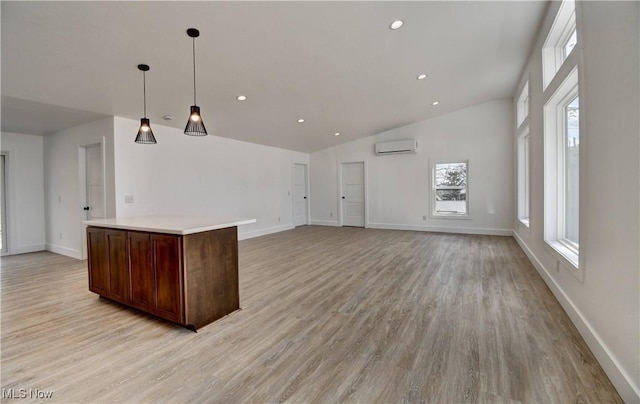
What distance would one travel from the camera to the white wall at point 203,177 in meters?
4.61

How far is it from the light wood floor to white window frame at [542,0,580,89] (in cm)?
252

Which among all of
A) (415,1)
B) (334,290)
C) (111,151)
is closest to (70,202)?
(111,151)

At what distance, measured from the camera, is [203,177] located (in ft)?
18.9

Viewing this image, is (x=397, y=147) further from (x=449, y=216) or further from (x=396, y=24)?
(x=396, y=24)

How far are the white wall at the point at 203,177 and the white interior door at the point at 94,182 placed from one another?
1.91 ft

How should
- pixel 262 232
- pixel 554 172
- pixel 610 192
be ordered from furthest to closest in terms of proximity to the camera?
pixel 262 232
pixel 554 172
pixel 610 192

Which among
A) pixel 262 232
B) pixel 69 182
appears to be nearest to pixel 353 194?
pixel 262 232

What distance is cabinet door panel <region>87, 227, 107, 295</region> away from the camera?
3.00 m

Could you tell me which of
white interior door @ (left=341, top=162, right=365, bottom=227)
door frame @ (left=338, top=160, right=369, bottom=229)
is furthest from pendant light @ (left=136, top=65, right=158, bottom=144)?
white interior door @ (left=341, top=162, right=365, bottom=227)

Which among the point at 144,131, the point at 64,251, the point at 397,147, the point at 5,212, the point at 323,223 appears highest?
the point at 397,147

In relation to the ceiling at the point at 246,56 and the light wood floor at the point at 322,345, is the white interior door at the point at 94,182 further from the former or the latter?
the light wood floor at the point at 322,345

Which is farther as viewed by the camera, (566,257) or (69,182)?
(69,182)

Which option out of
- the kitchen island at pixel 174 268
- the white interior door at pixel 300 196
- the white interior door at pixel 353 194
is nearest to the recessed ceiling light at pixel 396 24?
the kitchen island at pixel 174 268

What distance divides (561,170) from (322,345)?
3.35 m
